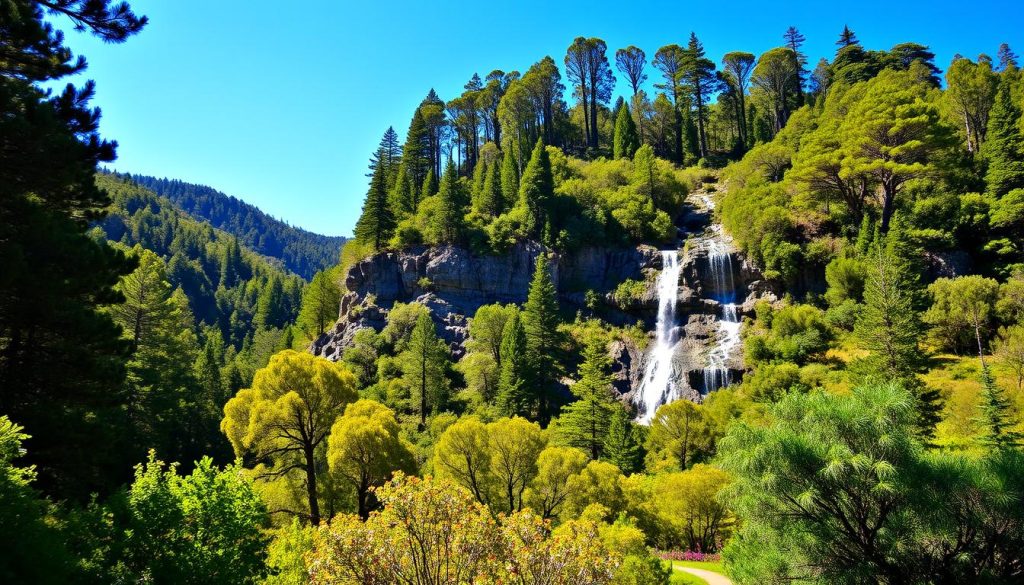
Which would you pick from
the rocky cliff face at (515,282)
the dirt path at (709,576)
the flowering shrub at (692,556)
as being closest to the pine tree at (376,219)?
the rocky cliff face at (515,282)

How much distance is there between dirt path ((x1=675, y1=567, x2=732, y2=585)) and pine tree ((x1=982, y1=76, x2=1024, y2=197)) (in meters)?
34.1

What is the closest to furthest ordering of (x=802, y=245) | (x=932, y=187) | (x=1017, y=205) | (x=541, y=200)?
(x=1017, y=205) < (x=932, y=187) < (x=802, y=245) < (x=541, y=200)

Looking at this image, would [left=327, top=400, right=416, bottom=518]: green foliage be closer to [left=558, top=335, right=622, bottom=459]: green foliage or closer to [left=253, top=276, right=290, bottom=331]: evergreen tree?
[left=558, top=335, right=622, bottom=459]: green foliage

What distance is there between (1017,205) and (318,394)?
41.6m

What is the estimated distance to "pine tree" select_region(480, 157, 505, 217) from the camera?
5263 centimetres

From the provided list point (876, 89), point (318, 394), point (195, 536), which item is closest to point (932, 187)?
point (876, 89)

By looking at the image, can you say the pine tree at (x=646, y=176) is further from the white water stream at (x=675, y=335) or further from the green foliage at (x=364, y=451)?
the green foliage at (x=364, y=451)

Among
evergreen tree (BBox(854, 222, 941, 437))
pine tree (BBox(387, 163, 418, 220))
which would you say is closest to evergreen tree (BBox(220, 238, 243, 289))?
pine tree (BBox(387, 163, 418, 220))

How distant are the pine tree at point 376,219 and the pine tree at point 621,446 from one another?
31.6 m

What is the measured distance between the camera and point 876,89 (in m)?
37.5

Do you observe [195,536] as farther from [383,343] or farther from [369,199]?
[369,199]

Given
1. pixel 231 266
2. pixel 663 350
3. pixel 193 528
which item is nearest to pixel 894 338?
pixel 663 350

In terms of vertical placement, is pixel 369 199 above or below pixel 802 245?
above

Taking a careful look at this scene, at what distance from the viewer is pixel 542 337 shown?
3784 centimetres
